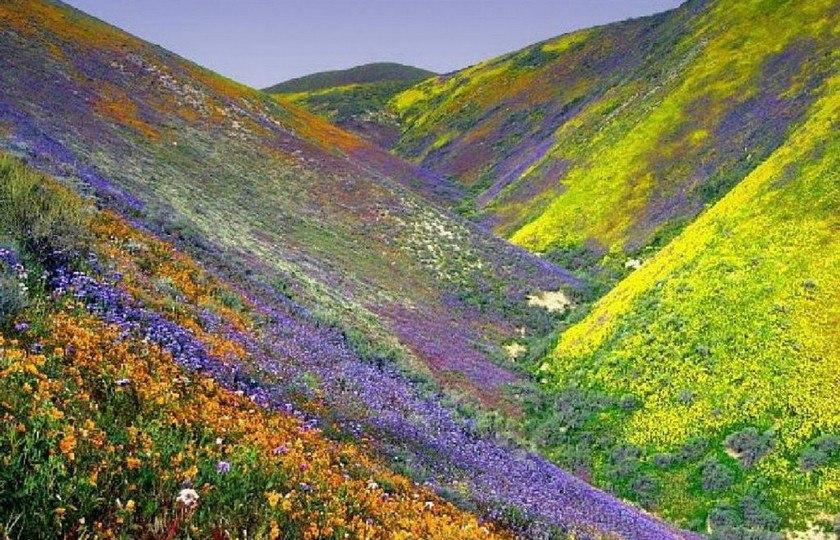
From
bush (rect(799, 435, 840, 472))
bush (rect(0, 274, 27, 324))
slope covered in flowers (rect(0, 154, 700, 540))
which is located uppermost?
bush (rect(0, 274, 27, 324))

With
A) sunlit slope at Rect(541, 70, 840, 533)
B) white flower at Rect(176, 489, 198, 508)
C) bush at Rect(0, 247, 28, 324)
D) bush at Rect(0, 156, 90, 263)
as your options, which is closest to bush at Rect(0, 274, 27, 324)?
bush at Rect(0, 247, 28, 324)

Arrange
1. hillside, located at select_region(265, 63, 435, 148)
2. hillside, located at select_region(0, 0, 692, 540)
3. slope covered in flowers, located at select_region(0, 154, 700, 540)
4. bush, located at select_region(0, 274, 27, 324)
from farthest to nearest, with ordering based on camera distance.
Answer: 1. hillside, located at select_region(265, 63, 435, 148)
2. bush, located at select_region(0, 274, 27, 324)
3. hillside, located at select_region(0, 0, 692, 540)
4. slope covered in flowers, located at select_region(0, 154, 700, 540)

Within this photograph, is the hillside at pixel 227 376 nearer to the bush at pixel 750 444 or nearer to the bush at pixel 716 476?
the bush at pixel 716 476

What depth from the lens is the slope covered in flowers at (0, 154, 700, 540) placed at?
4.52 metres

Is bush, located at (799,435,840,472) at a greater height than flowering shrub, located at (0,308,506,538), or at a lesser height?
lesser

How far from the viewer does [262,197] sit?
120ft

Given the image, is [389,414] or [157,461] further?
[389,414]

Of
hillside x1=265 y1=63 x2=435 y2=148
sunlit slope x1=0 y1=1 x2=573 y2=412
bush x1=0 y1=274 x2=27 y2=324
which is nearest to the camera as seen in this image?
bush x1=0 y1=274 x2=27 y2=324

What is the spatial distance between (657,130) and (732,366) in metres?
34.5

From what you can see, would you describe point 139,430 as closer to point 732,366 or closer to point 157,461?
point 157,461

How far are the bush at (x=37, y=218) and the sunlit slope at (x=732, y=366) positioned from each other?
1528cm

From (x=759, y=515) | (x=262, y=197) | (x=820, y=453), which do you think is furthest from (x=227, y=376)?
(x=262, y=197)

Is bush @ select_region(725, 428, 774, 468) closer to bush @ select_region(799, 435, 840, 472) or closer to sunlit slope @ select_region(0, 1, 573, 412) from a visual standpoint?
bush @ select_region(799, 435, 840, 472)

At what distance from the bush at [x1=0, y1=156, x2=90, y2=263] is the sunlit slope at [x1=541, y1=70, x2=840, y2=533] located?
15280 millimetres
